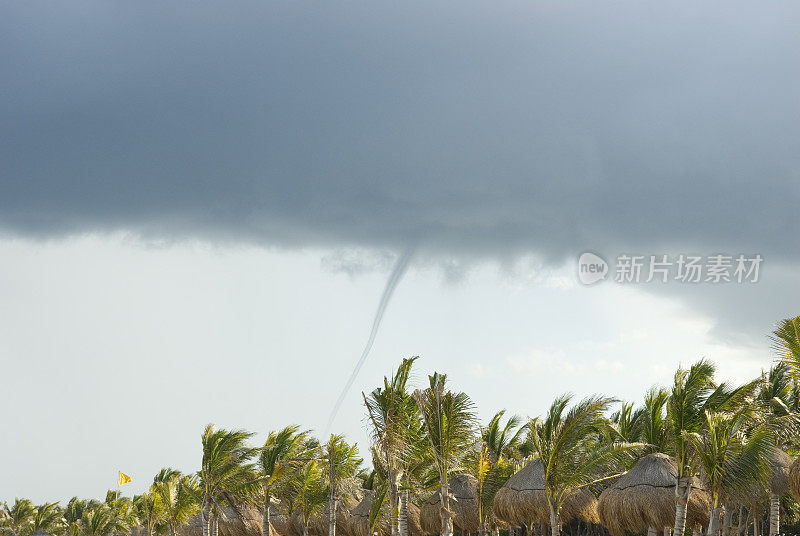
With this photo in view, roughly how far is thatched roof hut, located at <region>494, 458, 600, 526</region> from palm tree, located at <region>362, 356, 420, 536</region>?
34.1ft

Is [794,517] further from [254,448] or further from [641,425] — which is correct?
[254,448]

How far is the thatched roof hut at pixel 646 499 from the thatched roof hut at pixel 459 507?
384 inches

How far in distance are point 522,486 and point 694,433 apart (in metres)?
12.0

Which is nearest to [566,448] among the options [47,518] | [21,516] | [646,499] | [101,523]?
[646,499]

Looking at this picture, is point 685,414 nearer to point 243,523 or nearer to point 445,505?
point 445,505

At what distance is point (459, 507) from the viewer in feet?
125

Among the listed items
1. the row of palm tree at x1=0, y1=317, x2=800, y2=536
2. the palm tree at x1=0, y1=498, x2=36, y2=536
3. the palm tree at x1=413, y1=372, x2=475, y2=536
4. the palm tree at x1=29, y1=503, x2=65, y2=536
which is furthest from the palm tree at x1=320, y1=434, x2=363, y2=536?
the palm tree at x1=0, y1=498, x2=36, y2=536

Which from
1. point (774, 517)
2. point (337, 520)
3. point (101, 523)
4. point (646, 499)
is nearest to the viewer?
point (646, 499)

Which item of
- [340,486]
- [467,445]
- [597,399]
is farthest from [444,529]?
[340,486]

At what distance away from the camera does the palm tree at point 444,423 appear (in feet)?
68.2

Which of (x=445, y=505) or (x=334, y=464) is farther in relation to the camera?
(x=334, y=464)

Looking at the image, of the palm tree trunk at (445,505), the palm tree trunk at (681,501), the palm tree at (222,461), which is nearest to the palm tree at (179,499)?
the palm tree at (222,461)

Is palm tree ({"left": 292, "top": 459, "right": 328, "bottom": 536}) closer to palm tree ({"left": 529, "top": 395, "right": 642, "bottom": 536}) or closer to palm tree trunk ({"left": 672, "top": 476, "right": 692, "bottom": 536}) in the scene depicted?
palm tree ({"left": 529, "top": 395, "right": 642, "bottom": 536})

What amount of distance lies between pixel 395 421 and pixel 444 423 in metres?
1.90
